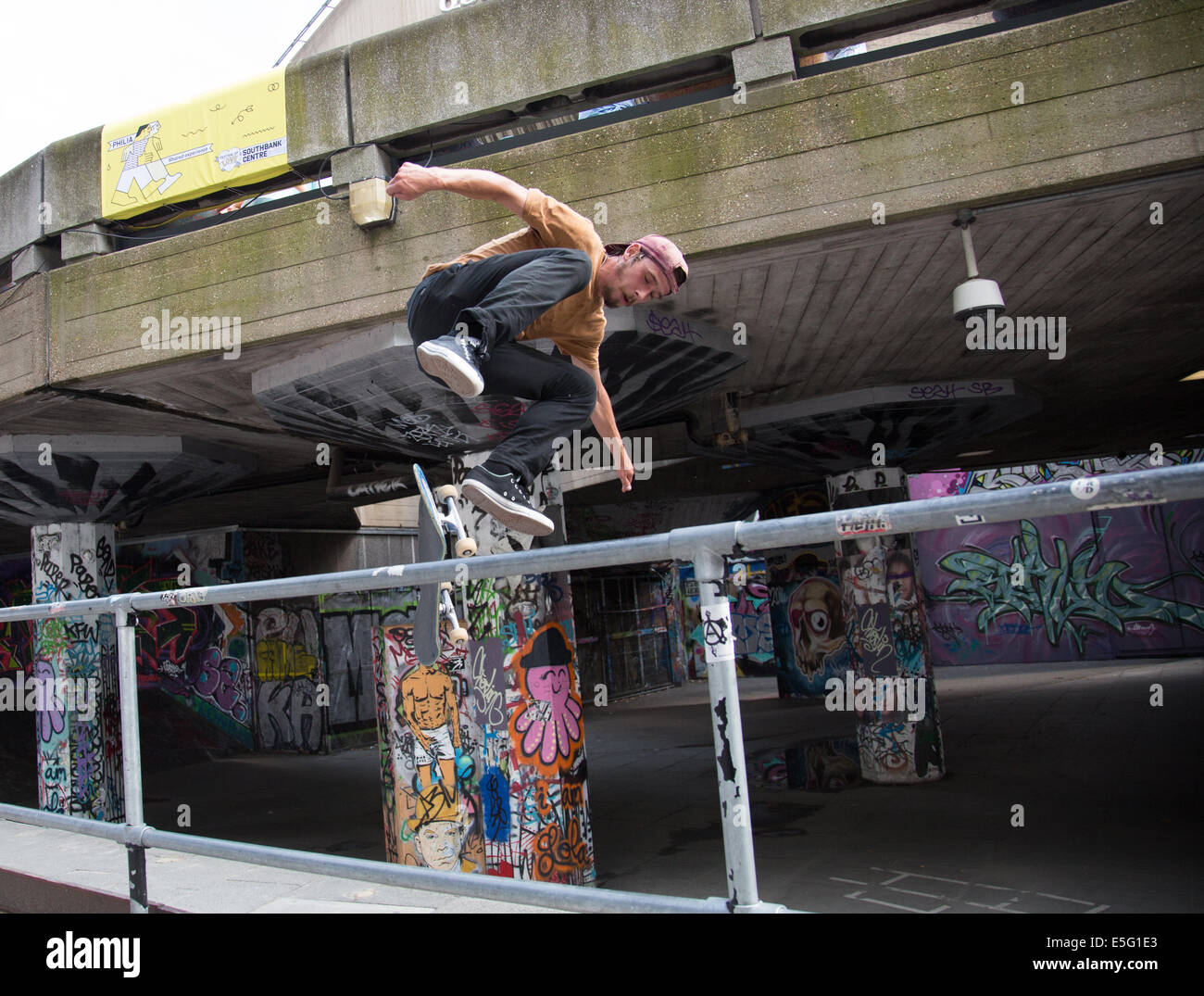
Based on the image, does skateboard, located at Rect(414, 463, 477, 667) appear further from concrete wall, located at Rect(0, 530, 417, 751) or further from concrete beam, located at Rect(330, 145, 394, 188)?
concrete wall, located at Rect(0, 530, 417, 751)

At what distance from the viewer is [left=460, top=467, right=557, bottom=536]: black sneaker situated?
372cm

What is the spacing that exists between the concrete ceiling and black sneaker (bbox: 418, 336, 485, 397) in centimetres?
365

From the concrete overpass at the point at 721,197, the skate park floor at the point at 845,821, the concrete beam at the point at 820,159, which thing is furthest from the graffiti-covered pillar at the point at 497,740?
the concrete beam at the point at 820,159

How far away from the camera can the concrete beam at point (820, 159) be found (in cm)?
581

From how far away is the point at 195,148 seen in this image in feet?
26.8

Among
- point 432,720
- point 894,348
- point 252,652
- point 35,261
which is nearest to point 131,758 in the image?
point 432,720

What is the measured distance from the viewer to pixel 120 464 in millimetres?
11359

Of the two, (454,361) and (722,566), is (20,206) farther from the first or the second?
(722,566)

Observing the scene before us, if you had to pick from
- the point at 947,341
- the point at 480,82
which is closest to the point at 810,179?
the point at 480,82

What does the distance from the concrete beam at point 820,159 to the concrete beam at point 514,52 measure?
→ 0.51 metres

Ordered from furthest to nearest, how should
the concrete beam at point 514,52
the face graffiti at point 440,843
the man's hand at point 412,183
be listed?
the face graffiti at point 440,843 < the concrete beam at point 514,52 < the man's hand at point 412,183

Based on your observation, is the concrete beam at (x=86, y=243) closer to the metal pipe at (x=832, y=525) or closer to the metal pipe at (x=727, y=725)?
the metal pipe at (x=832, y=525)

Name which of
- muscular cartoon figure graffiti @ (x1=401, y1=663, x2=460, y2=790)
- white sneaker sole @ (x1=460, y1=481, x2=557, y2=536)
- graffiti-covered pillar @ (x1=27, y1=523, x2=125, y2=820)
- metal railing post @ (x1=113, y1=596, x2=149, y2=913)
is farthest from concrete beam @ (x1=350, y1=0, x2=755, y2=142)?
graffiti-covered pillar @ (x1=27, y1=523, x2=125, y2=820)
